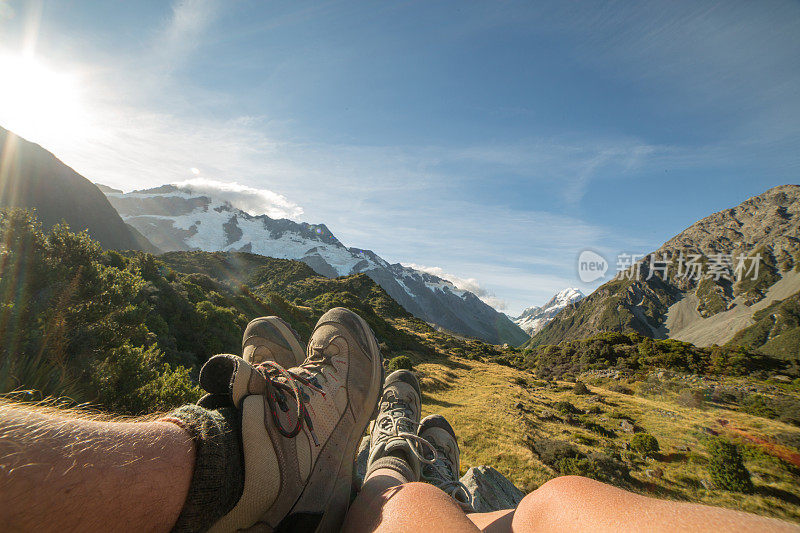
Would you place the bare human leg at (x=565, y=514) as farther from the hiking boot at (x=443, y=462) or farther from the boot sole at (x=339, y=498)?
the hiking boot at (x=443, y=462)

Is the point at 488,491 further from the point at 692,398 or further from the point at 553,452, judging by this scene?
the point at 692,398

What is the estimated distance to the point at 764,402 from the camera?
750 inches

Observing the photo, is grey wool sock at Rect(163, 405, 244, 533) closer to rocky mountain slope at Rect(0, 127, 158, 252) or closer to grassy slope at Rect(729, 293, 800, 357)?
rocky mountain slope at Rect(0, 127, 158, 252)

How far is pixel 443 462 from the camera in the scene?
4.19m

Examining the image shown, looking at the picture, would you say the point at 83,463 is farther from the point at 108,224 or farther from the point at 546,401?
the point at 108,224

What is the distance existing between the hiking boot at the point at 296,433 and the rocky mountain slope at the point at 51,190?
69.4 meters

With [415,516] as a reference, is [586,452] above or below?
below

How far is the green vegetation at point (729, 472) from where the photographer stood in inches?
344

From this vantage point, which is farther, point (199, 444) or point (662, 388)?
point (662, 388)

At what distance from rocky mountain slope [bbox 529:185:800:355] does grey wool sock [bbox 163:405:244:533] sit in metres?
124

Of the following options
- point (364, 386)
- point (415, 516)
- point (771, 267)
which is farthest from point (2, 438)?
point (771, 267)

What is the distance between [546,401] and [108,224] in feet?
308

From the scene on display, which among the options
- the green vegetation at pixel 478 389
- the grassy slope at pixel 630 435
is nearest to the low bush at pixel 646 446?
the green vegetation at pixel 478 389

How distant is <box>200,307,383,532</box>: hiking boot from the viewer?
5.19ft
